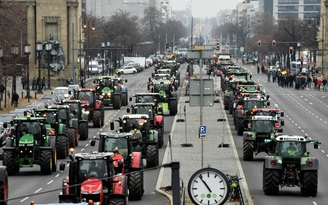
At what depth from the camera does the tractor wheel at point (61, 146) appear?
5256 centimetres

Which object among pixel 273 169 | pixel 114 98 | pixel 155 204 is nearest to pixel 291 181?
pixel 273 169

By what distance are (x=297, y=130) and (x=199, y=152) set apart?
16.8m

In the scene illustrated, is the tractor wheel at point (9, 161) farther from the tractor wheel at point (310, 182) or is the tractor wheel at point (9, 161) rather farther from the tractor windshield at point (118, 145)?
the tractor wheel at point (310, 182)

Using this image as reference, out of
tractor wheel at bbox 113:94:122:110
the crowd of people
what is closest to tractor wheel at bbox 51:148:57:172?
tractor wheel at bbox 113:94:122:110

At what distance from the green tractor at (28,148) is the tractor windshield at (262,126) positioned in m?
10.7

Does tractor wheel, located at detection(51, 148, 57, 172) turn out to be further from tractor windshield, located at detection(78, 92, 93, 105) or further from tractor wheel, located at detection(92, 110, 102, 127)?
tractor windshield, located at detection(78, 92, 93, 105)

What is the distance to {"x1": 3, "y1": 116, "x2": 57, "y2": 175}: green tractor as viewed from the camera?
45.7m

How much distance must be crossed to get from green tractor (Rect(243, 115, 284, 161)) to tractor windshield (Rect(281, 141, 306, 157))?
38.3ft

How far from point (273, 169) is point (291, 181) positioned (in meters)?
0.82

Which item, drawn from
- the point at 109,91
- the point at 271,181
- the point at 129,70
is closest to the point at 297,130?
the point at 109,91

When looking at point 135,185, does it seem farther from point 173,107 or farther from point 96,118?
point 173,107

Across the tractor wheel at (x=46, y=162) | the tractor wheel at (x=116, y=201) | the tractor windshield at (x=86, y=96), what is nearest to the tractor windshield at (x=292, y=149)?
the tractor wheel at (x=116, y=201)

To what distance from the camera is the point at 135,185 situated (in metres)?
36.9

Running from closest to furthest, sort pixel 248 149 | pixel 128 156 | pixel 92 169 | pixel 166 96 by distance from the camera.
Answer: pixel 92 169, pixel 128 156, pixel 248 149, pixel 166 96
